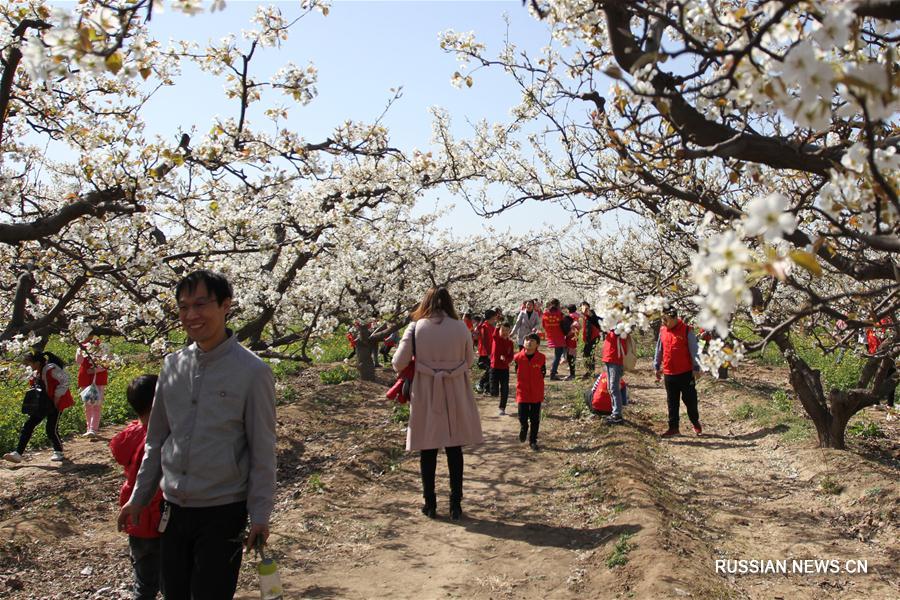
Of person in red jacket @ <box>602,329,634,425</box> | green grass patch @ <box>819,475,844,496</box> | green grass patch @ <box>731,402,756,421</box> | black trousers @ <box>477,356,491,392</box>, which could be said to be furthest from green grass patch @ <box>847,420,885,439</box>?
black trousers @ <box>477,356,491,392</box>

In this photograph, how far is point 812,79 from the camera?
Answer: 1.79m

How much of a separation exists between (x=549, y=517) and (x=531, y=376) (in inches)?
95.0

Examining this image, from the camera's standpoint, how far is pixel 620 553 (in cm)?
512

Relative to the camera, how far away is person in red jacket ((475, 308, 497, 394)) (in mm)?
12883

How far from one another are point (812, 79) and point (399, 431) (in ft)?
29.3

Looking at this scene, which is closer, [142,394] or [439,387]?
[142,394]

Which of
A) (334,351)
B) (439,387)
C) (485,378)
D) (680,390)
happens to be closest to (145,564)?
(439,387)

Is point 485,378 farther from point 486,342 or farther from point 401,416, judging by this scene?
point 401,416

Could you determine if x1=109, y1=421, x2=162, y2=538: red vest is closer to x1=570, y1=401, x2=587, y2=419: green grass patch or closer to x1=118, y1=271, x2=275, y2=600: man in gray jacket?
x1=118, y1=271, x2=275, y2=600: man in gray jacket

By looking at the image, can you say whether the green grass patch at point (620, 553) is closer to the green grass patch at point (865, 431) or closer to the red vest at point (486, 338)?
the green grass patch at point (865, 431)

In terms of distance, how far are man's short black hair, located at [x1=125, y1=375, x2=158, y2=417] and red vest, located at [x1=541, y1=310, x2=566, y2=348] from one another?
1145cm

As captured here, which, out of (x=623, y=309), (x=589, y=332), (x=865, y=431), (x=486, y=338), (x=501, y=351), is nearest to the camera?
(x=623, y=309)

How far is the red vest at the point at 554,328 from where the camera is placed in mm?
14734

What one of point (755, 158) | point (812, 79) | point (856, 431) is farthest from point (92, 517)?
point (856, 431)
